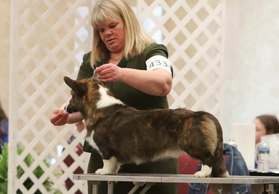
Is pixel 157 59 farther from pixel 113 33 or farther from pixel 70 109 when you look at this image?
pixel 70 109

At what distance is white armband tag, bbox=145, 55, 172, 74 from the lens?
62.5 inches

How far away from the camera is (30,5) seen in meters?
3.06

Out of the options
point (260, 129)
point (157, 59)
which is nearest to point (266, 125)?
point (260, 129)

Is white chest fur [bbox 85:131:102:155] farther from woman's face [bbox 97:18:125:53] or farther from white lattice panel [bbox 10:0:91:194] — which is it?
white lattice panel [bbox 10:0:91:194]

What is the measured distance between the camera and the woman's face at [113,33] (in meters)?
1.66

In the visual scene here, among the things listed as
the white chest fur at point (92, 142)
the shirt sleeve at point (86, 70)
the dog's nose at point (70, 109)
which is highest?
the shirt sleeve at point (86, 70)

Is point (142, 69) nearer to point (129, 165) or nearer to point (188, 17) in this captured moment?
point (129, 165)

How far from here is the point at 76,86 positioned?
1.62 m

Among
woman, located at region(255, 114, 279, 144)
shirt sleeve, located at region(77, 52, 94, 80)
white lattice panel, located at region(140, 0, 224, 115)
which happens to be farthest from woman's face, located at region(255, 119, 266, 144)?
shirt sleeve, located at region(77, 52, 94, 80)

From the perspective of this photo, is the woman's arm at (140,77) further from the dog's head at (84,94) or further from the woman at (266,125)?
the woman at (266,125)

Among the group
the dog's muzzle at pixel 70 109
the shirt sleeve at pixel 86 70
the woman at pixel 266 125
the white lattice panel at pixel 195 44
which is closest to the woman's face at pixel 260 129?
the woman at pixel 266 125

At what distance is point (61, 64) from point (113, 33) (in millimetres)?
1444

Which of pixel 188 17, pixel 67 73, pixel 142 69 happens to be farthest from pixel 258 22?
pixel 142 69

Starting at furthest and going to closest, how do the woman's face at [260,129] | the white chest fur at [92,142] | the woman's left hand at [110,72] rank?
the woman's face at [260,129]
the white chest fur at [92,142]
the woman's left hand at [110,72]
